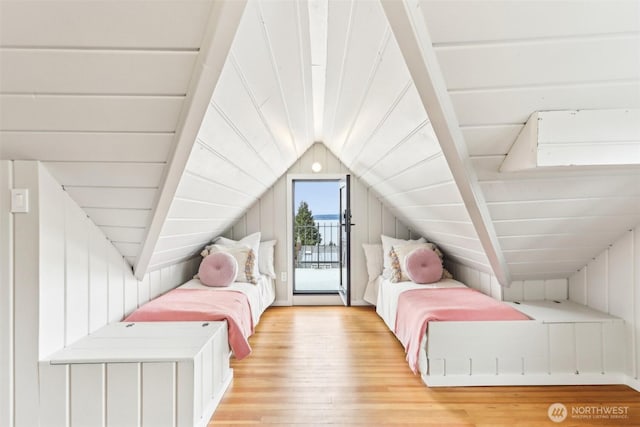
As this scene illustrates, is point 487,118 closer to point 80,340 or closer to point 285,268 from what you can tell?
point 80,340

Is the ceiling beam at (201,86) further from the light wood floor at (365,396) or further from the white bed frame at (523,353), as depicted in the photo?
the white bed frame at (523,353)

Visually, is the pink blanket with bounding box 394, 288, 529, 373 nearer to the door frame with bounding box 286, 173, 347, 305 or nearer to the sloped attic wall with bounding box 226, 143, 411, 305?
the sloped attic wall with bounding box 226, 143, 411, 305

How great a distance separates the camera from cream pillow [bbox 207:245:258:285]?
330cm

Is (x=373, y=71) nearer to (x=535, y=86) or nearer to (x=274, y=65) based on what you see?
(x=274, y=65)

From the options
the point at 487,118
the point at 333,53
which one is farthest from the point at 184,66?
the point at 487,118

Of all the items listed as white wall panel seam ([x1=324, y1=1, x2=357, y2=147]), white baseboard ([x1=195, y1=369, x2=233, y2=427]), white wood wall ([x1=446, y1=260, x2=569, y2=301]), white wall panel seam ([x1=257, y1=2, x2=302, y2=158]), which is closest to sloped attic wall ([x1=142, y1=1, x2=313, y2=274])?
white wall panel seam ([x1=257, y1=2, x2=302, y2=158])

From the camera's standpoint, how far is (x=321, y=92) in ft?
7.70

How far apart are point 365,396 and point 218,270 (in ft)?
5.55

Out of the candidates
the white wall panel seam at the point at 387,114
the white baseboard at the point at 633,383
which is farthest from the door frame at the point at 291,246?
the white baseboard at the point at 633,383

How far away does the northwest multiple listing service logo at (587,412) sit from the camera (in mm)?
1781

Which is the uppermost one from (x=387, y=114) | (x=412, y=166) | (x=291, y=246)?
(x=387, y=114)

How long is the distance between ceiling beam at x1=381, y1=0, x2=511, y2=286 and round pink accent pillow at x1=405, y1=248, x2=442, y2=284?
3.79 ft

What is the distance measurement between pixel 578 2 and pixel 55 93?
5.75ft

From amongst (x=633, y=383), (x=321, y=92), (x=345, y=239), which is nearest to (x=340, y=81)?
(x=321, y=92)
